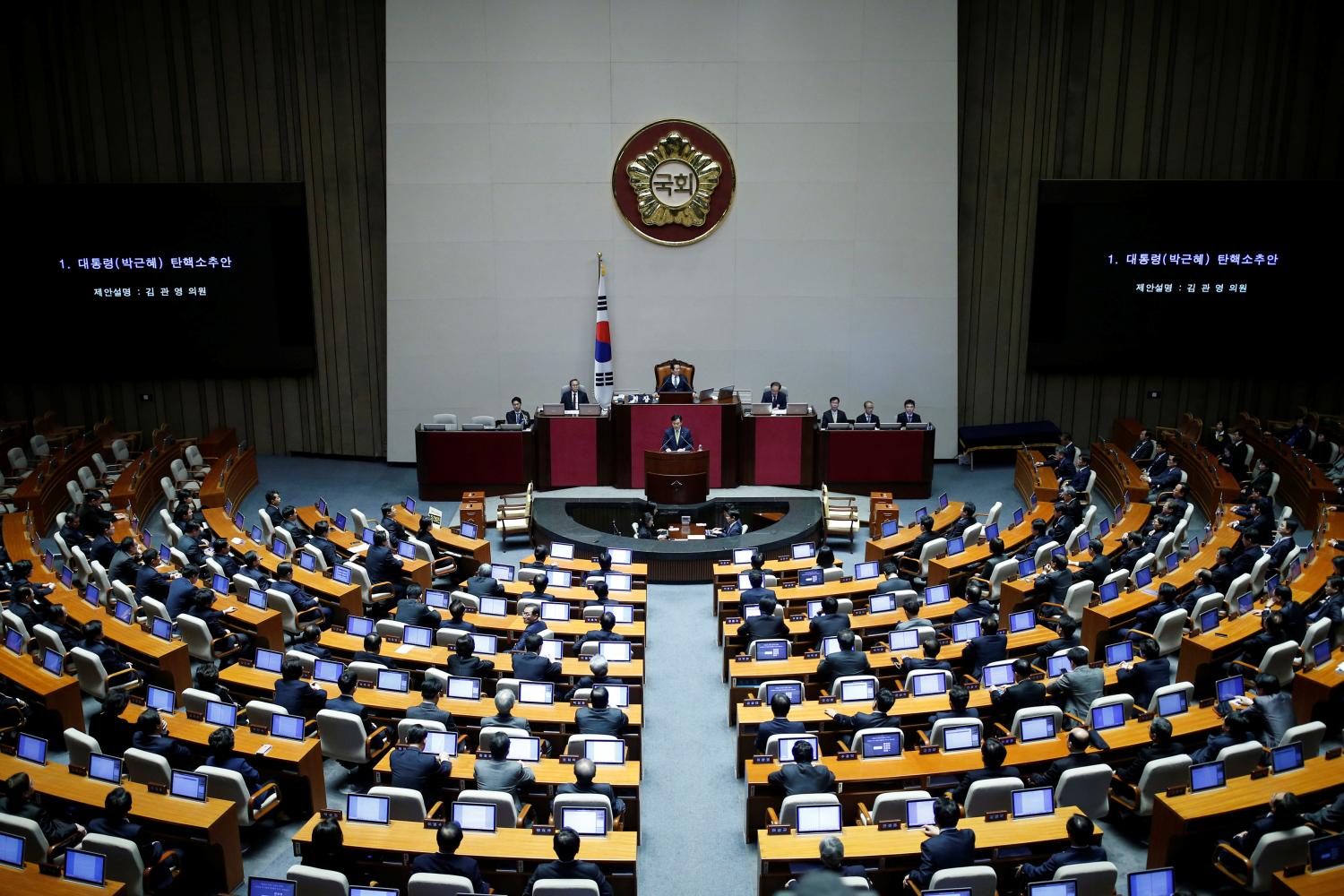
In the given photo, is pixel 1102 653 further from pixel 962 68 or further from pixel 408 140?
pixel 408 140

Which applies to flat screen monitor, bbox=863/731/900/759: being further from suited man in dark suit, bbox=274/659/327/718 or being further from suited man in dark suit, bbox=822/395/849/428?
suited man in dark suit, bbox=822/395/849/428

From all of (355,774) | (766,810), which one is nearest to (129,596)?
(355,774)

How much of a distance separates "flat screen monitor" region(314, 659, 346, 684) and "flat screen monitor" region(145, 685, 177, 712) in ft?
3.75

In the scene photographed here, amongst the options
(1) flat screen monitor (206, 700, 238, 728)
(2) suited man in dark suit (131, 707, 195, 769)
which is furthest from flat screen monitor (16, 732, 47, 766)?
(1) flat screen monitor (206, 700, 238, 728)

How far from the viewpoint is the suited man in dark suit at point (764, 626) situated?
1016 cm

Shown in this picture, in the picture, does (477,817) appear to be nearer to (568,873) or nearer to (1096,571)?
(568,873)

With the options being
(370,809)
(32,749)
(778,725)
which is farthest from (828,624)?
(32,749)

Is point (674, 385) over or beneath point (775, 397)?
Result: over

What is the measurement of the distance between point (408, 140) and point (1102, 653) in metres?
13.4

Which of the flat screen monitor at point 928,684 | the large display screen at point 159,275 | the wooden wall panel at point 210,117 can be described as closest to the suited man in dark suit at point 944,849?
the flat screen monitor at point 928,684

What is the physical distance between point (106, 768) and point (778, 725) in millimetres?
4787

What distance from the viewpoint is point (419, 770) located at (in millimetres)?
7422

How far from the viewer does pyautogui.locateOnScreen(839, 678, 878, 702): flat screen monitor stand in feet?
28.9

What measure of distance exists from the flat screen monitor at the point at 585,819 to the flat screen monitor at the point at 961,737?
268cm
